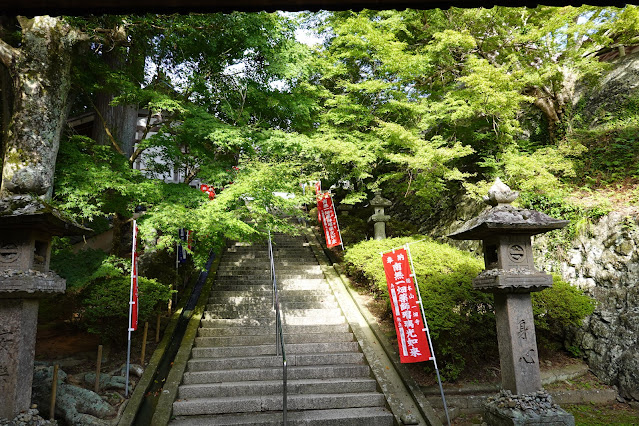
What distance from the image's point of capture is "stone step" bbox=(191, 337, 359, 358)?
25.8 feet

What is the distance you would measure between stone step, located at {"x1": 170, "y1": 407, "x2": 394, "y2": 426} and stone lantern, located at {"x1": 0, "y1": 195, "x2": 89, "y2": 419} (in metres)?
2.26

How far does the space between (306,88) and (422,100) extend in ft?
11.7

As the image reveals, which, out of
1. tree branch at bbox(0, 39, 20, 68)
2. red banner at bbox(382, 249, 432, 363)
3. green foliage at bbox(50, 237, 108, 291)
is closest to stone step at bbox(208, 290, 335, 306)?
green foliage at bbox(50, 237, 108, 291)

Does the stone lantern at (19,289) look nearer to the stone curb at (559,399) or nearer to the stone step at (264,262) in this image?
the stone curb at (559,399)

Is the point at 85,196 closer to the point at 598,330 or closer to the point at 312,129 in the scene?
the point at 312,129

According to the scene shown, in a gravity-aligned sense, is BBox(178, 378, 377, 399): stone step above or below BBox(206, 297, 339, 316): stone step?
below

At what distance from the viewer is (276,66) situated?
9750 mm

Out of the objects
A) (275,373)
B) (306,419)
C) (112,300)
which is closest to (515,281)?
(306,419)

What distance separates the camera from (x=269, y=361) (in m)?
7.56

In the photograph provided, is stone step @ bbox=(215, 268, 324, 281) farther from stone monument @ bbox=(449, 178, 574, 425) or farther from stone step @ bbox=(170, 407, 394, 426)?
stone monument @ bbox=(449, 178, 574, 425)

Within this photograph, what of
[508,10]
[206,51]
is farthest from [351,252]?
[508,10]

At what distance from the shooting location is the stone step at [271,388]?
6668 millimetres

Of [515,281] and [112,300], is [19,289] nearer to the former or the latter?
[112,300]

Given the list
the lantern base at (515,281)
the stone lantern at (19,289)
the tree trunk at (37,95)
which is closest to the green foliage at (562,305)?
the lantern base at (515,281)
